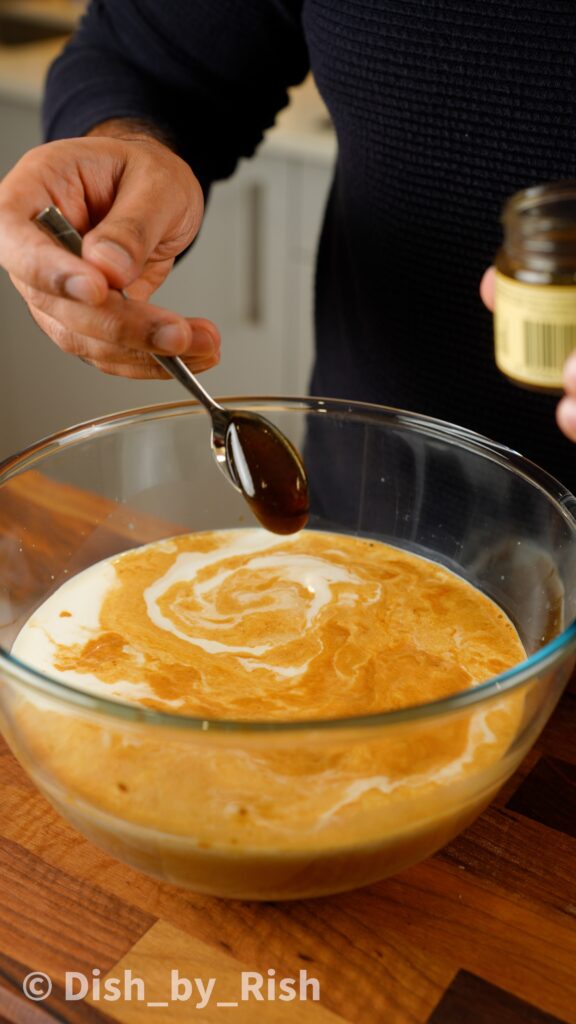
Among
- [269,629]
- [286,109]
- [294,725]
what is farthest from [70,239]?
[286,109]

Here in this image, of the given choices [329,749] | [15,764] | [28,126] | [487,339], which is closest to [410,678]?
[329,749]

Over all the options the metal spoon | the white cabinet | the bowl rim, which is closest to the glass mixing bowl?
the bowl rim

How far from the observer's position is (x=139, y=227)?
3.10 ft

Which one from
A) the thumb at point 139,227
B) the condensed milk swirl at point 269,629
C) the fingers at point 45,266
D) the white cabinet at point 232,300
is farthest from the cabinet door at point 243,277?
the fingers at point 45,266

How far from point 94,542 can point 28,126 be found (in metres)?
2.03

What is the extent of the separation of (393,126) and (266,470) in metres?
0.44

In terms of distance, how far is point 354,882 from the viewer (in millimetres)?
742

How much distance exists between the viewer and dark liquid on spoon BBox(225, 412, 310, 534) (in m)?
0.99

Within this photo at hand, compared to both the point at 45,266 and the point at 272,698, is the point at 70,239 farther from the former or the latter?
the point at 272,698

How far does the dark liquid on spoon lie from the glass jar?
0.30 m

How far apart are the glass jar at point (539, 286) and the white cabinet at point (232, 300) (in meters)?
1.86

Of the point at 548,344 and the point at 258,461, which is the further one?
the point at 258,461

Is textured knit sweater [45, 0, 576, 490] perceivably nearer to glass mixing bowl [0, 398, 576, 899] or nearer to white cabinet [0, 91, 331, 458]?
glass mixing bowl [0, 398, 576, 899]

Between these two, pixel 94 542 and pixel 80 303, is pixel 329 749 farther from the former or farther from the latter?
pixel 94 542
